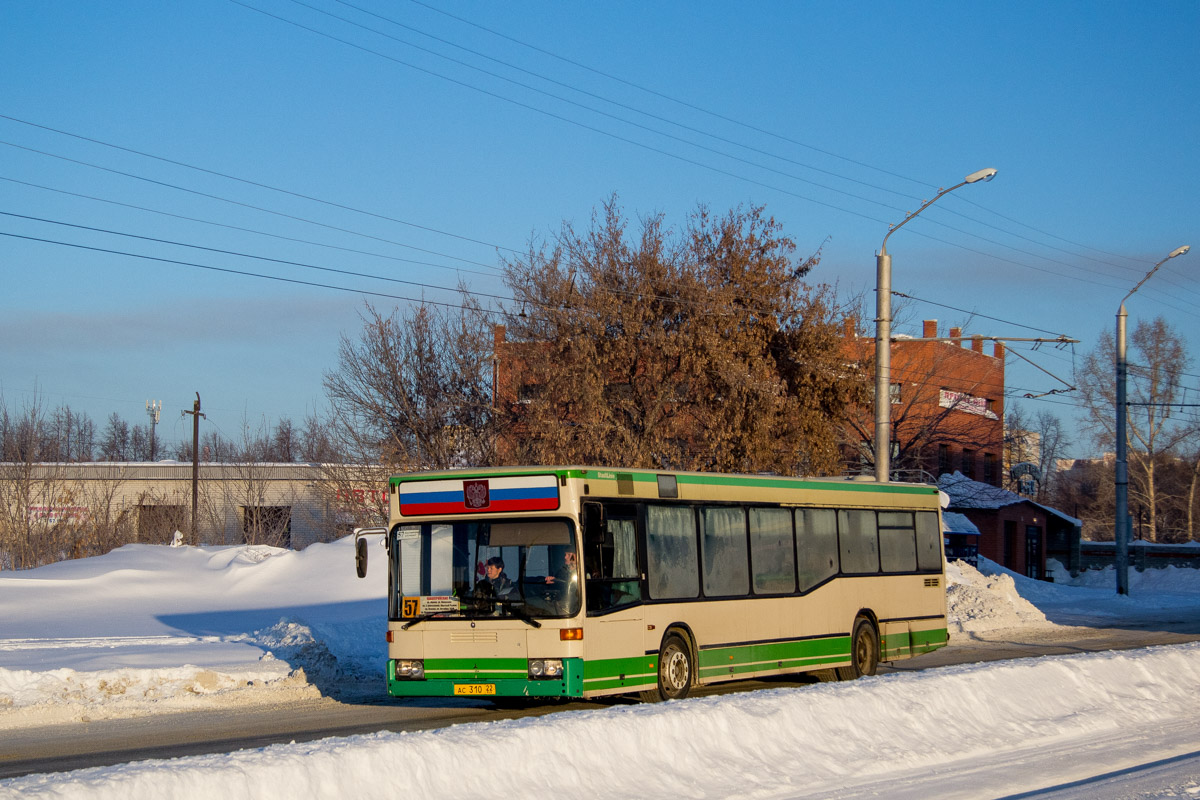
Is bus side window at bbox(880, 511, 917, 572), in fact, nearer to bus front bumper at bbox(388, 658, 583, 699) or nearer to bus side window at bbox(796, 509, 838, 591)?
bus side window at bbox(796, 509, 838, 591)

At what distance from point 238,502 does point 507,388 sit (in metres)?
22.6

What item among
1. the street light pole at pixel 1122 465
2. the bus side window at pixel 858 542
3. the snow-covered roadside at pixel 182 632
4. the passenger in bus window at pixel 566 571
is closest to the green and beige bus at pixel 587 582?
the passenger in bus window at pixel 566 571

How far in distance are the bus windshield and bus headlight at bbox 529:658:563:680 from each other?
488 millimetres

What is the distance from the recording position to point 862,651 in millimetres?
18891

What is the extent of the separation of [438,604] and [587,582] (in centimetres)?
179

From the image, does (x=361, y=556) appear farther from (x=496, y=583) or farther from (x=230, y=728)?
(x=230, y=728)

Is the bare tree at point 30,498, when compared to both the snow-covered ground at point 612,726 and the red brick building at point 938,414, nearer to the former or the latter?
the snow-covered ground at point 612,726

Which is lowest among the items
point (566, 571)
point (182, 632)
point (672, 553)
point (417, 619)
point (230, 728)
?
point (230, 728)

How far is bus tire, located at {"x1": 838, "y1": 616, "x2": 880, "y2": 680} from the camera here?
18494 mm

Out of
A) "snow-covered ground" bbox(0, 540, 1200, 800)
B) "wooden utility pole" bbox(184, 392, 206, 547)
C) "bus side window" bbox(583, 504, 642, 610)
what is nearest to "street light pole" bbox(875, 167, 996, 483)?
"snow-covered ground" bbox(0, 540, 1200, 800)

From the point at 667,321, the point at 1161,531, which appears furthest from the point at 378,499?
the point at 1161,531

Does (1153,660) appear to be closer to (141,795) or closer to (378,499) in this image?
(141,795)

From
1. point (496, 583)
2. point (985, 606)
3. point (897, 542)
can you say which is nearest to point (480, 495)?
point (496, 583)

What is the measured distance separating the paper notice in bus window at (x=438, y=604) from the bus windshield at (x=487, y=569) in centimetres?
1
